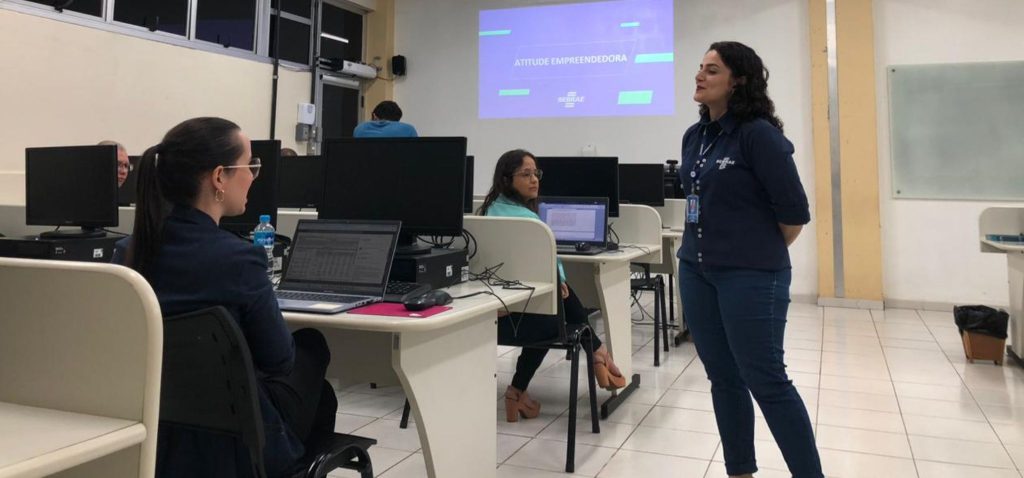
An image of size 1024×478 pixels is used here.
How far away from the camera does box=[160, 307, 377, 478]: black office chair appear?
45.1 inches

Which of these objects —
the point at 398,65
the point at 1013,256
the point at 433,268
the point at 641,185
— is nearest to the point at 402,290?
the point at 433,268

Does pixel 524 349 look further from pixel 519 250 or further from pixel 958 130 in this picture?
pixel 958 130

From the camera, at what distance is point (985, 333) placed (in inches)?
149

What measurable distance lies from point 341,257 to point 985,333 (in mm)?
3747

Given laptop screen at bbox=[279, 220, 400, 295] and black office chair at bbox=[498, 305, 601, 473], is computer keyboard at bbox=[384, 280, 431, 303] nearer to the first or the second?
laptop screen at bbox=[279, 220, 400, 295]

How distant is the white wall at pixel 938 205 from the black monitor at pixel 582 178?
3.45 metres

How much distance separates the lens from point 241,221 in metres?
2.39

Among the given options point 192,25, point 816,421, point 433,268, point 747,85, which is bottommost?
point 816,421

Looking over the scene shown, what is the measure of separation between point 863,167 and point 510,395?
172 inches

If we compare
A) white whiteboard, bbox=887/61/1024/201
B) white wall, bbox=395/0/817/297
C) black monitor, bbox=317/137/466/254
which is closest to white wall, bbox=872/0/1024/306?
white whiteboard, bbox=887/61/1024/201

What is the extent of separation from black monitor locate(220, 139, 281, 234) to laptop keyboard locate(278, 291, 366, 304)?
23.6 inches

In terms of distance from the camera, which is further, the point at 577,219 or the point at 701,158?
the point at 577,219

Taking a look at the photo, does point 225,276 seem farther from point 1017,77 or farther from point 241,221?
point 1017,77

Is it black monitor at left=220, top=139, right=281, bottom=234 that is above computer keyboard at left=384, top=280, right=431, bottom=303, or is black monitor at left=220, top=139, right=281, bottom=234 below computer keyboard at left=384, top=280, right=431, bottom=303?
above
